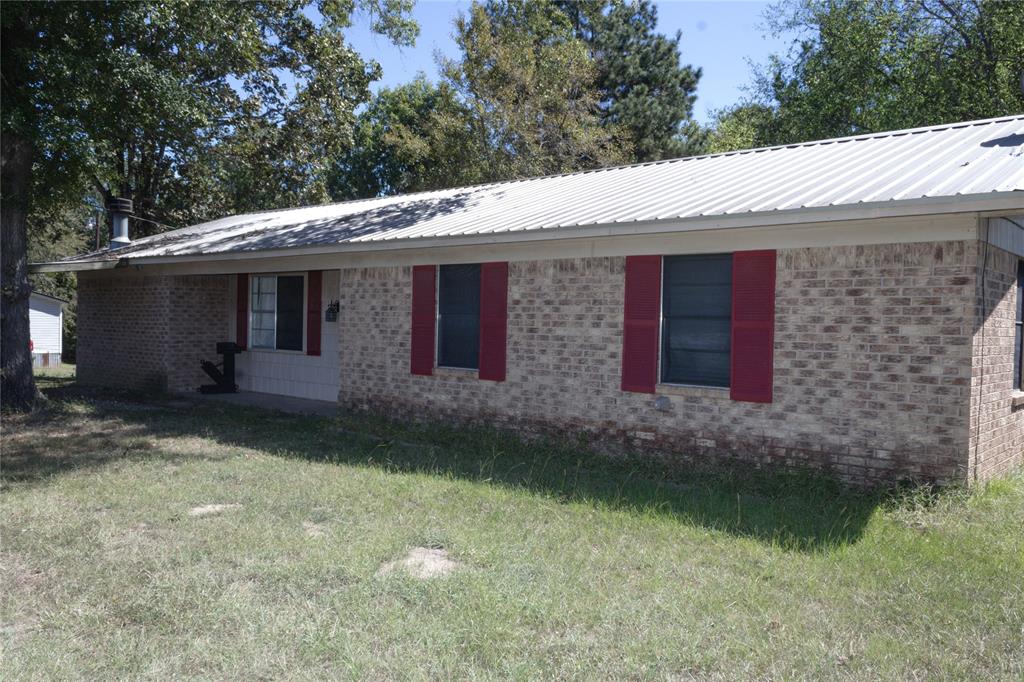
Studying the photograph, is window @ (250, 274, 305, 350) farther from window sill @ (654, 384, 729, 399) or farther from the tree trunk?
window sill @ (654, 384, 729, 399)

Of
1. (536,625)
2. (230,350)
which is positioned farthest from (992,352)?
(230,350)

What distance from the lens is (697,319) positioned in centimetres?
840

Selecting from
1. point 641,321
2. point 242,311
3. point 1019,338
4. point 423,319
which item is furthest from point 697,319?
point 242,311

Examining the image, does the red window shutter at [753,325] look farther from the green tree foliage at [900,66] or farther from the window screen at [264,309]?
the green tree foliage at [900,66]

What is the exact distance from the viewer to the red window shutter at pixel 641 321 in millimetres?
8586

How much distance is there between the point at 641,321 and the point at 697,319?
23.8 inches

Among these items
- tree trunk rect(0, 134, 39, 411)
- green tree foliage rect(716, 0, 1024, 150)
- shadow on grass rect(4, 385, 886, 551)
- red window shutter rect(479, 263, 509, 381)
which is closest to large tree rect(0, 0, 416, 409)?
tree trunk rect(0, 134, 39, 411)

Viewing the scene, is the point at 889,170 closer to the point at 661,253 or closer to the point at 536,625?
the point at 661,253

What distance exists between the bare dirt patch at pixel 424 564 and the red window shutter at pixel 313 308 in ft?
31.3

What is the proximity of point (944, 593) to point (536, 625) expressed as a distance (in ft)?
8.00

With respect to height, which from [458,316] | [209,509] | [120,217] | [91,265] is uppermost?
[120,217]

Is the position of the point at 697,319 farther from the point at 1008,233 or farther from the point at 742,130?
the point at 742,130

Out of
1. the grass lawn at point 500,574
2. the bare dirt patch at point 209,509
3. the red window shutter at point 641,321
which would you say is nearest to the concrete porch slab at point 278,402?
the grass lawn at point 500,574

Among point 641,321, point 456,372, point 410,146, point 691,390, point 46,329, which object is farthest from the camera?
point 46,329
